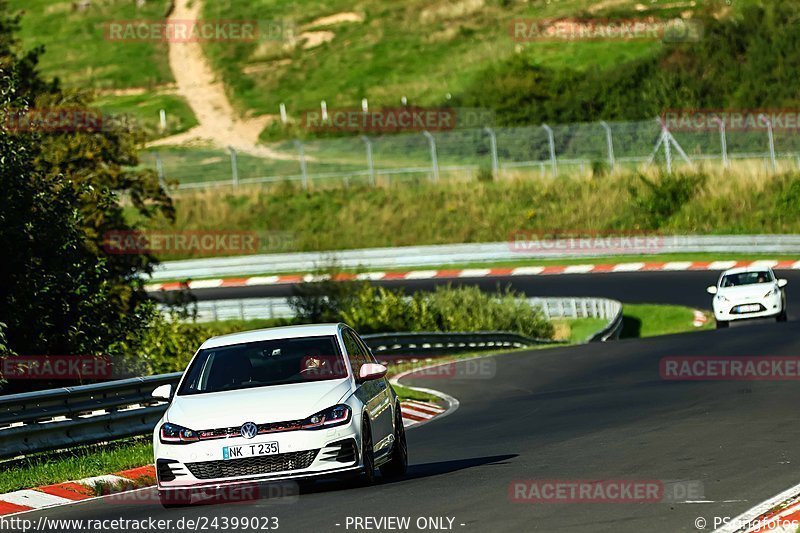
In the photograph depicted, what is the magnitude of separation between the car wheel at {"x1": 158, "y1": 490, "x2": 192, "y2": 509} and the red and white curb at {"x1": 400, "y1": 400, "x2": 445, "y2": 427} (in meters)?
8.28

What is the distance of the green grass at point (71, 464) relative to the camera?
1373cm

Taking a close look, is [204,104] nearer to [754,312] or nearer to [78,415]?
[754,312]

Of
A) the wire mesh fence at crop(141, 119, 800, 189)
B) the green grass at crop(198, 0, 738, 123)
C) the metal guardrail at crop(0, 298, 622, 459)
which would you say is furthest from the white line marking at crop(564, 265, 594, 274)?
the green grass at crop(198, 0, 738, 123)

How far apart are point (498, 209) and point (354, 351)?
41966 mm

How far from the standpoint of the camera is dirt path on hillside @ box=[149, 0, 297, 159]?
7781 centimetres

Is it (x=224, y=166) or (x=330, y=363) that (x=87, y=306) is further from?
(x=224, y=166)

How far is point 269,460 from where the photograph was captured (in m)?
10.9

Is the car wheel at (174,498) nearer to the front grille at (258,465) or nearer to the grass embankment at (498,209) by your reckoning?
the front grille at (258,465)

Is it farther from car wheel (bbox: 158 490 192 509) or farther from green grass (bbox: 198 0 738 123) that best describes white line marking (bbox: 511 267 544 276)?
car wheel (bbox: 158 490 192 509)

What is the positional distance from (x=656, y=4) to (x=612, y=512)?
78.6 meters

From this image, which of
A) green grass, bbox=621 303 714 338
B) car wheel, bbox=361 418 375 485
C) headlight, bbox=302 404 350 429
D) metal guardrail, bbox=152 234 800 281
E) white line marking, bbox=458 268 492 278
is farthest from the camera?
white line marking, bbox=458 268 492 278

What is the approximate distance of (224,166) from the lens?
5853cm

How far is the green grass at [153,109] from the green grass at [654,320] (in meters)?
45.2

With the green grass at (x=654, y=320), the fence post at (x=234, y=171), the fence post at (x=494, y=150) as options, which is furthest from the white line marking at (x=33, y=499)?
the fence post at (x=234, y=171)
